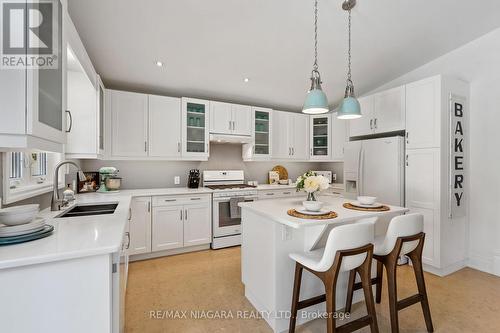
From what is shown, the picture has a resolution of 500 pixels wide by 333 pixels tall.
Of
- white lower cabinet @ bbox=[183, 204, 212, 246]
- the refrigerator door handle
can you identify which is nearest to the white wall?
the refrigerator door handle

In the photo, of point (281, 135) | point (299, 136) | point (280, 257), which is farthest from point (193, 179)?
point (280, 257)

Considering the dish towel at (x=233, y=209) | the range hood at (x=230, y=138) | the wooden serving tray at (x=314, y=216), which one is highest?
the range hood at (x=230, y=138)

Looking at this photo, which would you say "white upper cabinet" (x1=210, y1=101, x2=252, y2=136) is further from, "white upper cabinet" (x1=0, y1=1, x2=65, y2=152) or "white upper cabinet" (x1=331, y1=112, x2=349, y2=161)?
"white upper cabinet" (x1=0, y1=1, x2=65, y2=152)

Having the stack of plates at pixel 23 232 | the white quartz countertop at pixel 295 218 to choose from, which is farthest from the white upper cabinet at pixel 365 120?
the stack of plates at pixel 23 232

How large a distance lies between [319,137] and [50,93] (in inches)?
166

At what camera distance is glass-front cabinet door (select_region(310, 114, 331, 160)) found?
454cm

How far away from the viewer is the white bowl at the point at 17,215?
1.15 metres

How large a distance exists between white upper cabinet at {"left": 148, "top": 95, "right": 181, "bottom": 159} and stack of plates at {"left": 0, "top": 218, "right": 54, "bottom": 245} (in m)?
2.19

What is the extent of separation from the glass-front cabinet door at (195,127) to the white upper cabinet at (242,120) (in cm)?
48

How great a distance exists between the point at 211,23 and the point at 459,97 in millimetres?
3133

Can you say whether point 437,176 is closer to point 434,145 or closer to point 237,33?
point 434,145

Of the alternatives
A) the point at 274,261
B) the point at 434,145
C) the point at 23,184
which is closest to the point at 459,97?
the point at 434,145

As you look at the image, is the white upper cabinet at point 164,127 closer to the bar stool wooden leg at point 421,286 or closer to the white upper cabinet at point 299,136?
the white upper cabinet at point 299,136

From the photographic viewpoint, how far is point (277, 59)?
3.08 m
